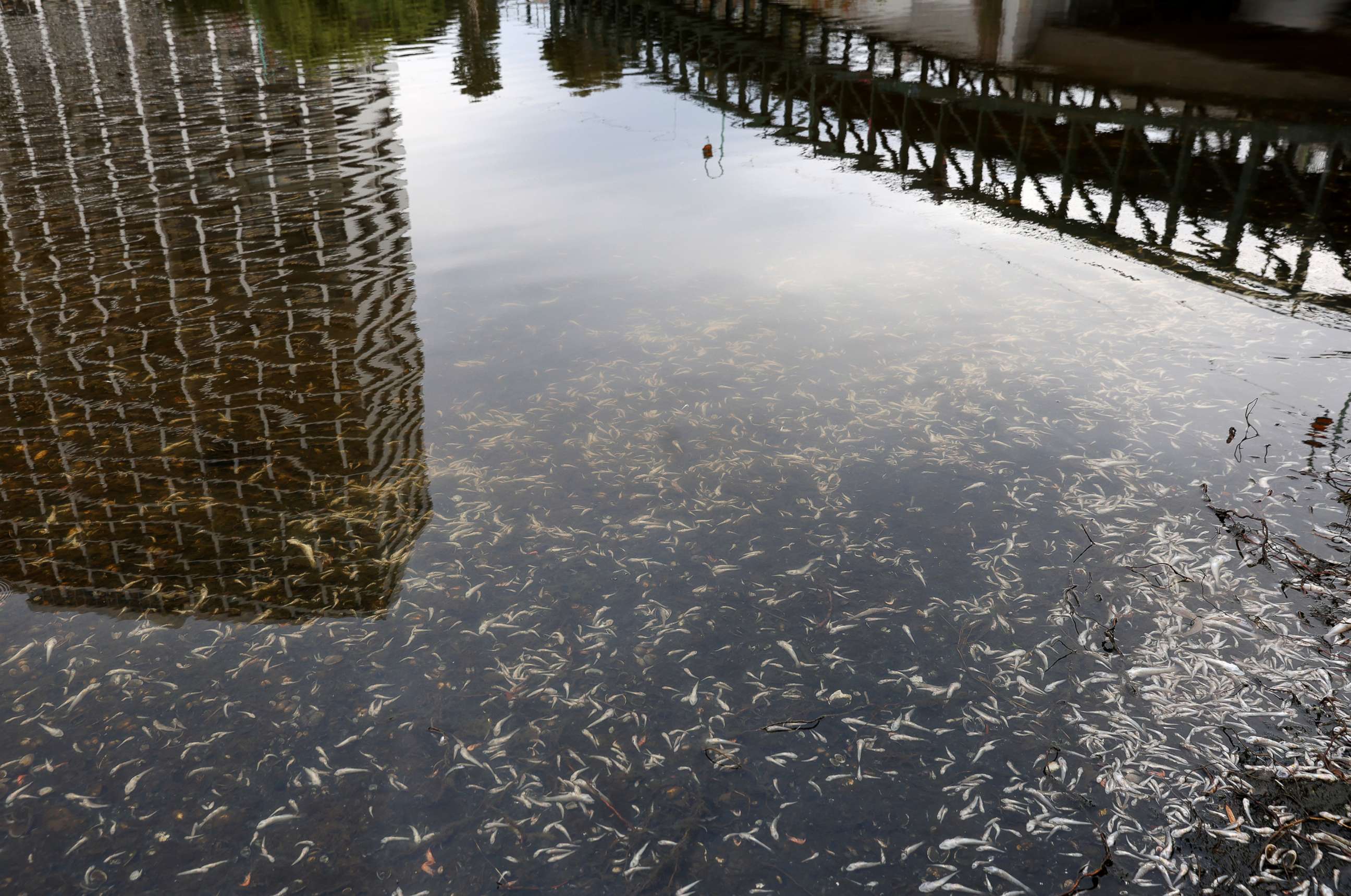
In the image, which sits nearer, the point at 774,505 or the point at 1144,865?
the point at 1144,865

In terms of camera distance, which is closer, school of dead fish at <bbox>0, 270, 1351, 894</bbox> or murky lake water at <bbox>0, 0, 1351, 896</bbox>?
school of dead fish at <bbox>0, 270, 1351, 894</bbox>

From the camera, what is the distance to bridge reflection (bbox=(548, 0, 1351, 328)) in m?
10.9

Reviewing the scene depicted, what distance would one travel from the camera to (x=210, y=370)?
28.1 feet

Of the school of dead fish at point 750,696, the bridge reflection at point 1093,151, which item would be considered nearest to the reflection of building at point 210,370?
the school of dead fish at point 750,696

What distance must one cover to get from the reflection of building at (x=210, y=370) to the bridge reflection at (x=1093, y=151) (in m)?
8.73

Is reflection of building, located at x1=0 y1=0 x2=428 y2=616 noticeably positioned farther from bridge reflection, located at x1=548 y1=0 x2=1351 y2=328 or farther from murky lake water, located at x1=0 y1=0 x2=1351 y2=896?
bridge reflection, located at x1=548 y1=0 x2=1351 y2=328

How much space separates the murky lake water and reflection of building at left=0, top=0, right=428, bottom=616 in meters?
0.06

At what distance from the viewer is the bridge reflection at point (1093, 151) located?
1090cm

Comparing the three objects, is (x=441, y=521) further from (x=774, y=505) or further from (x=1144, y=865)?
(x=1144, y=865)

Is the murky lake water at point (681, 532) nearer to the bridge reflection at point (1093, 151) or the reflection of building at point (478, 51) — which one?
the bridge reflection at point (1093, 151)

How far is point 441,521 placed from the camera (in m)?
6.38

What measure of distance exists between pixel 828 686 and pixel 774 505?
181cm

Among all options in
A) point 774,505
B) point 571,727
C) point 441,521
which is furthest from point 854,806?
point 441,521

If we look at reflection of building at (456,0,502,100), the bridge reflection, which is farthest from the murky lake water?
reflection of building at (456,0,502,100)
